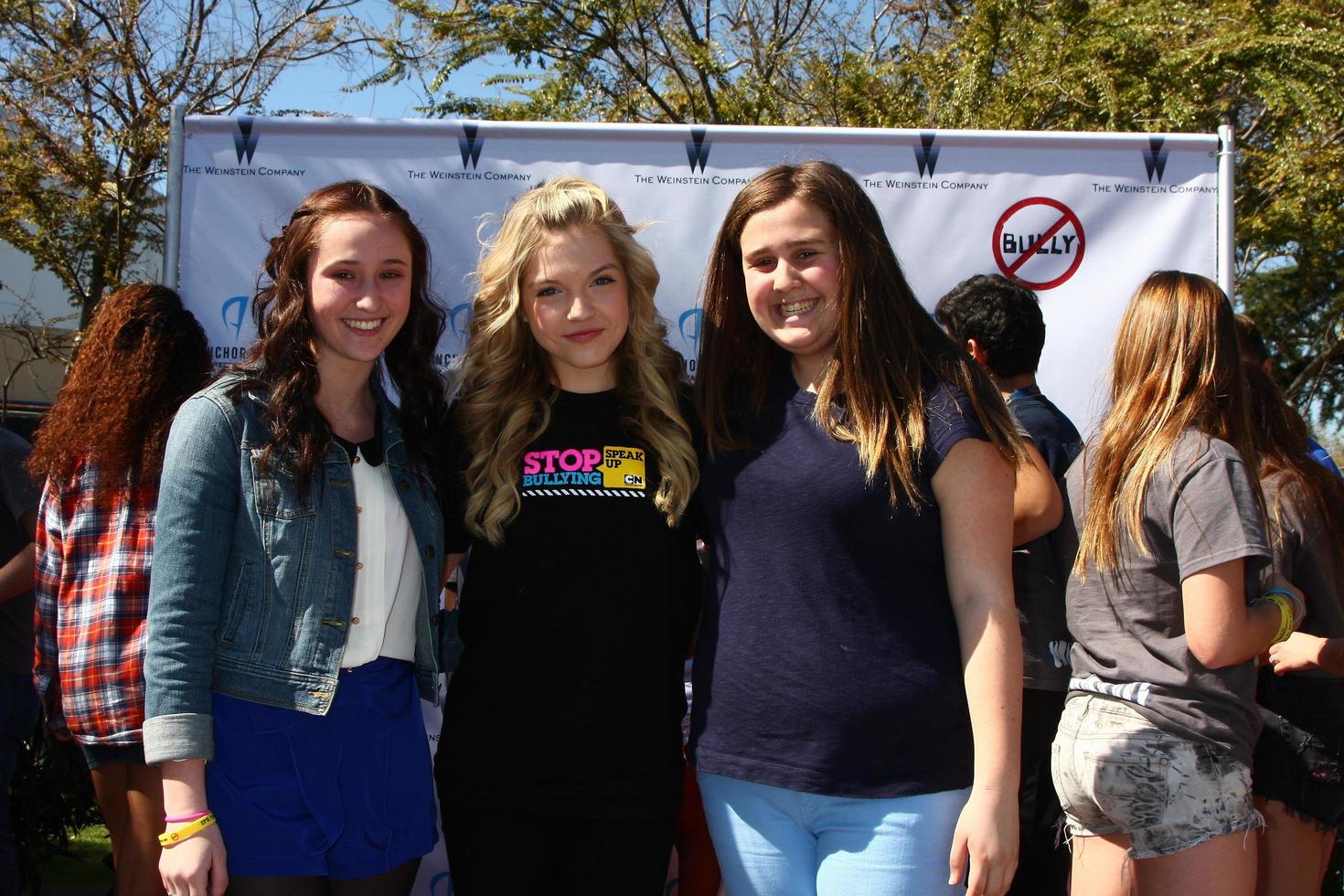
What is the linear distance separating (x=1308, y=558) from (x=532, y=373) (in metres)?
1.85

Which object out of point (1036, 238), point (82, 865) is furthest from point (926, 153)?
point (82, 865)

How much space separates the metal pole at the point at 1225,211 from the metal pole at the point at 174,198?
327 cm

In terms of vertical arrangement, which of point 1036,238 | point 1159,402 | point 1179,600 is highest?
point 1036,238

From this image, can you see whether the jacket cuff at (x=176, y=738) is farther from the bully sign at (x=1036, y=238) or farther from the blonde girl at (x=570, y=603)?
the bully sign at (x=1036, y=238)

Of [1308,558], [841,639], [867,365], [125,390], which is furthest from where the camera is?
[125,390]

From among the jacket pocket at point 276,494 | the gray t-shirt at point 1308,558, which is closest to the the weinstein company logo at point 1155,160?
the gray t-shirt at point 1308,558

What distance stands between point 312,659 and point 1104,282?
9.03ft

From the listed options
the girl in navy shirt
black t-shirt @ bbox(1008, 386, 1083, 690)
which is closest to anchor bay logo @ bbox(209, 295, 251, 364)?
the girl in navy shirt

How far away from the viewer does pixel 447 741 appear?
84.7 inches

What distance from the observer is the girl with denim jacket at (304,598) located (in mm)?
1897

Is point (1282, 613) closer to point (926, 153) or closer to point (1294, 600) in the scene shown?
point (1294, 600)

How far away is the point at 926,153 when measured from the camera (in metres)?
3.59

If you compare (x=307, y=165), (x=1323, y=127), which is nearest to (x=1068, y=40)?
(x=1323, y=127)

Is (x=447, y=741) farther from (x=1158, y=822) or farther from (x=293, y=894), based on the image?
(x=1158, y=822)
